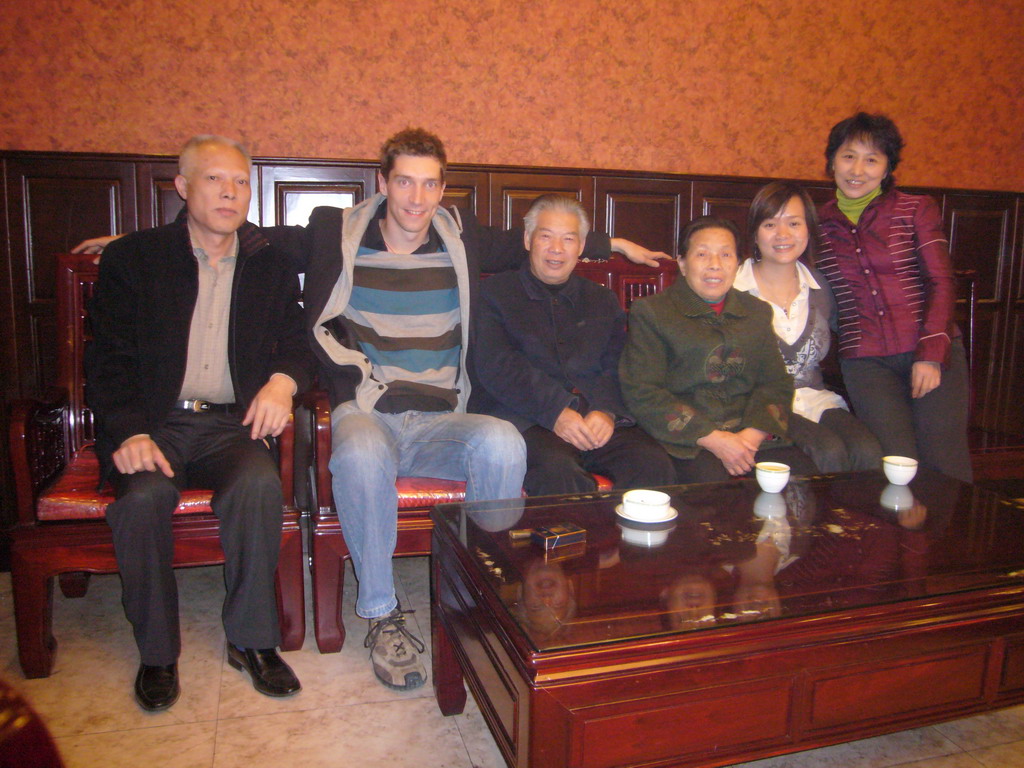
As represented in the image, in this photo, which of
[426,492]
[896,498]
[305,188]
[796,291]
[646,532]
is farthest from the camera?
[305,188]

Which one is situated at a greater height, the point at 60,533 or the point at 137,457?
the point at 137,457

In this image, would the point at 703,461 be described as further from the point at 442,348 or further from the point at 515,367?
the point at 442,348

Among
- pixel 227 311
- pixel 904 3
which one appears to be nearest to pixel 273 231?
pixel 227 311

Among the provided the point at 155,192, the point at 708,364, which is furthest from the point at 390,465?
the point at 155,192

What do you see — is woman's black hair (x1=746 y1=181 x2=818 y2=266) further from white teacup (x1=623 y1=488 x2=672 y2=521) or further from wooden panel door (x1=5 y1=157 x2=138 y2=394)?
wooden panel door (x1=5 y1=157 x2=138 y2=394)

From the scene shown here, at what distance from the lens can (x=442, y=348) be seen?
2.27 m

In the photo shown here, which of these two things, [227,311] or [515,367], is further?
[515,367]

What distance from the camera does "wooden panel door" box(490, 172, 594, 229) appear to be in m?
3.07

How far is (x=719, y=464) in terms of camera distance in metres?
2.16

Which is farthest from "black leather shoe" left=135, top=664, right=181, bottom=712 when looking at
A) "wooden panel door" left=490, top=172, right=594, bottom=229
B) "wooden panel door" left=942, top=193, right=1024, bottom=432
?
"wooden panel door" left=942, top=193, right=1024, bottom=432

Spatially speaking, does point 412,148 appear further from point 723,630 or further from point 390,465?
point 723,630

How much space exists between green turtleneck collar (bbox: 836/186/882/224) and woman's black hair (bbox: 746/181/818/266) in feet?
0.66

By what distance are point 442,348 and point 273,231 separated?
65 centimetres

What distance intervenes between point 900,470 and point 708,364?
25.2 inches
